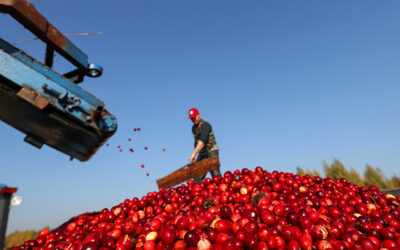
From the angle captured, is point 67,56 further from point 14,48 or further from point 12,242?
point 12,242

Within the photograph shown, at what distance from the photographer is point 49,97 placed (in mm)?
5059

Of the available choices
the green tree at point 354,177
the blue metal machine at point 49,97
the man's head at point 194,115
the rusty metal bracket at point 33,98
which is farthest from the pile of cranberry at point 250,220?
the green tree at point 354,177

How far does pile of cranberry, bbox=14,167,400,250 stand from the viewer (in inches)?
89.1

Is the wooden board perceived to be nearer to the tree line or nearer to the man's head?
the man's head

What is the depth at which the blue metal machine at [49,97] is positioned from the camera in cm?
470

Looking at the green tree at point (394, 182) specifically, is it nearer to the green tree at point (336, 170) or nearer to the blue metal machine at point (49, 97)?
the green tree at point (336, 170)

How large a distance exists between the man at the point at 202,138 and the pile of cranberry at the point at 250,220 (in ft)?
7.52

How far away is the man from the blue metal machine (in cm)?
248

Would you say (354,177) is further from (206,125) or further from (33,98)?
(33,98)

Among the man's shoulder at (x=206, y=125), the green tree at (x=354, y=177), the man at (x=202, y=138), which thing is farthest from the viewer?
the green tree at (x=354, y=177)

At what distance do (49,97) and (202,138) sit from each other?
411 centimetres

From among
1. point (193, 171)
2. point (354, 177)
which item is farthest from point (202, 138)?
point (354, 177)

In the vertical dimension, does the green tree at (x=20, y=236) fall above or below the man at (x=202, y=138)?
below


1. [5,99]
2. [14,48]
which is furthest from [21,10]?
[5,99]
